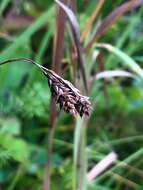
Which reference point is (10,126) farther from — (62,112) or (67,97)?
(67,97)

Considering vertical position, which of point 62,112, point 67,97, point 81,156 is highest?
point 62,112

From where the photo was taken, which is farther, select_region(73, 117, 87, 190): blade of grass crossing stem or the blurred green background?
the blurred green background

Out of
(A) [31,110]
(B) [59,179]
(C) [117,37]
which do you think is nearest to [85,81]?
(A) [31,110]

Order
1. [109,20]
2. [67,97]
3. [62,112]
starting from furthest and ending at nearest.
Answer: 1. [62,112]
2. [109,20]
3. [67,97]

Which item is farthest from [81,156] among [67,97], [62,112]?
[67,97]

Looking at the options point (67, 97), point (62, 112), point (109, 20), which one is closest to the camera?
point (67, 97)

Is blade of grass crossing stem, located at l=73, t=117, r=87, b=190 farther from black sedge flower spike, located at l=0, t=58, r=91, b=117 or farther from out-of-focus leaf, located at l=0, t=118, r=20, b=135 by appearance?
black sedge flower spike, located at l=0, t=58, r=91, b=117

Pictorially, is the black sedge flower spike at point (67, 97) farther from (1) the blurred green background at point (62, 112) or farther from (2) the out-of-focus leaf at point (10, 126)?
(2) the out-of-focus leaf at point (10, 126)

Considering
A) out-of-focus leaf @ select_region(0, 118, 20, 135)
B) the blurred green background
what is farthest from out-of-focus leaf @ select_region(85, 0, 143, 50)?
out-of-focus leaf @ select_region(0, 118, 20, 135)
